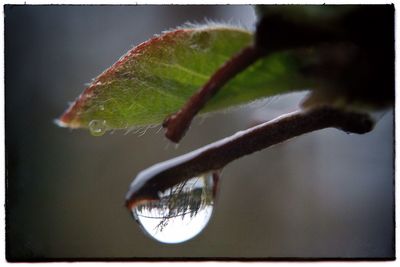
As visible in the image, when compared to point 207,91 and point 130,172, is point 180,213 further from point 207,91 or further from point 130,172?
point 130,172

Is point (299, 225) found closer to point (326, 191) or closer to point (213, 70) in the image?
point (326, 191)

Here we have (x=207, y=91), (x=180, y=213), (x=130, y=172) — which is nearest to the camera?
(x=207, y=91)

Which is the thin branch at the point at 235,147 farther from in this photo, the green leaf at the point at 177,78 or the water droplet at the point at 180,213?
the water droplet at the point at 180,213

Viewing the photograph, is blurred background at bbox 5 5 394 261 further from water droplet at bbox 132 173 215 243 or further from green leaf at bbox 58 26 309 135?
green leaf at bbox 58 26 309 135

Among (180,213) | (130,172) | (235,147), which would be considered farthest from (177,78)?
(130,172)

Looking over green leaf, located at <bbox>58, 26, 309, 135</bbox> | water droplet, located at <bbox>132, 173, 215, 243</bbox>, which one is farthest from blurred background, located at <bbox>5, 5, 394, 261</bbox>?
green leaf, located at <bbox>58, 26, 309, 135</bbox>
